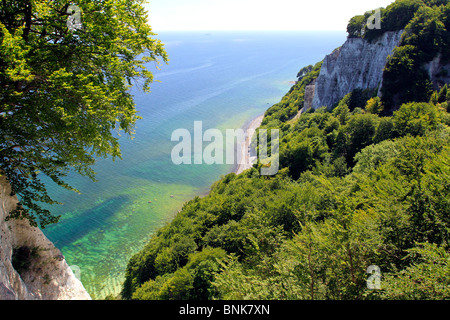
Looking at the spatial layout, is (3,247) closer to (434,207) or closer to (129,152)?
(434,207)

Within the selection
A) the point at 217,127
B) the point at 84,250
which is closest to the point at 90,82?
the point at 84,250

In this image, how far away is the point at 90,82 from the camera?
9.27 metres

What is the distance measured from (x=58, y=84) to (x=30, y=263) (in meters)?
7.12

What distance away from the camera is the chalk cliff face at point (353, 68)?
45688 mm

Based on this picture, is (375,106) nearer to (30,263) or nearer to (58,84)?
(58,84)

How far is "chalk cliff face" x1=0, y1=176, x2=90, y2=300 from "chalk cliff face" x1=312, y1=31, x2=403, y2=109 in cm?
4918

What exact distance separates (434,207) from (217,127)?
6995 centimetres

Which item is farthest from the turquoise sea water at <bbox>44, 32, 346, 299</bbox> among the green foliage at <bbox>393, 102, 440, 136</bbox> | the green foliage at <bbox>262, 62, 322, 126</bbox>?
the green foliage at <bbox>393, 102, 440, 136</bbox>

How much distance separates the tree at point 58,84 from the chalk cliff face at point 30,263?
672 millimetres

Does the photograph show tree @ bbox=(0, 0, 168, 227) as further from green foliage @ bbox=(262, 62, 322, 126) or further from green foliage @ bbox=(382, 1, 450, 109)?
green foliage @ bbox=(262, 62, 322, 126)

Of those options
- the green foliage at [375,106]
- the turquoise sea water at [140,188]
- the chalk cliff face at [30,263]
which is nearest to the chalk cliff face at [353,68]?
the green foliage at [375,106]

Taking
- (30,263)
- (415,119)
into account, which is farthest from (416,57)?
(30,263)

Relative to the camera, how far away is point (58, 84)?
28.2 ft

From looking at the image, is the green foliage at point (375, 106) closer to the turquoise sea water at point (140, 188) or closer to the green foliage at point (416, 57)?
the green foliage at point (416, 57)
